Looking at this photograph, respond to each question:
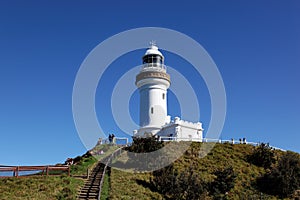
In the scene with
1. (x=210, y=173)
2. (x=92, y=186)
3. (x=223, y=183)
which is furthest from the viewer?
(x=210, y=173)

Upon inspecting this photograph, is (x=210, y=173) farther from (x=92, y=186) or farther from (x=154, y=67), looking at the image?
(x=154, y=67)

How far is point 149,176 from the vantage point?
27.9 meters

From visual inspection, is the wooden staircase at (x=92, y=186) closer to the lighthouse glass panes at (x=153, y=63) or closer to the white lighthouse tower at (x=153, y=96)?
the white lighthouse tower at (x=153, y=96)

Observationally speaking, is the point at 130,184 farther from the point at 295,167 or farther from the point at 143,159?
the point at 295,167

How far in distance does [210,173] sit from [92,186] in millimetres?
11526

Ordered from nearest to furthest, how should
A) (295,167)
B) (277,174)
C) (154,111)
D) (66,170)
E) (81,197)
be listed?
(81,197) → (66,170) → (277,174) → (295,167) → (154,111)

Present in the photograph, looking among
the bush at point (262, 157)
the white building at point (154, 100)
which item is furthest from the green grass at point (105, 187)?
the white building at point (154, 100)

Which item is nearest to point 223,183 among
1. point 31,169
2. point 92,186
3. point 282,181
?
point 282,181

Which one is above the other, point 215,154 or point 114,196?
point 215,154

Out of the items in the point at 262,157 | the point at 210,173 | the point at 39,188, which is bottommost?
the point at 39,188

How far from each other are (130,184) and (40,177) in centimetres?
578

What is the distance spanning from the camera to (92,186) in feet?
77.2

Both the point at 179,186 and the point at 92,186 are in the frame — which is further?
the point at 179,186

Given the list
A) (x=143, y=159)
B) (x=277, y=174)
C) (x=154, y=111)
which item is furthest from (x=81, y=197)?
(x=154, y=111)
